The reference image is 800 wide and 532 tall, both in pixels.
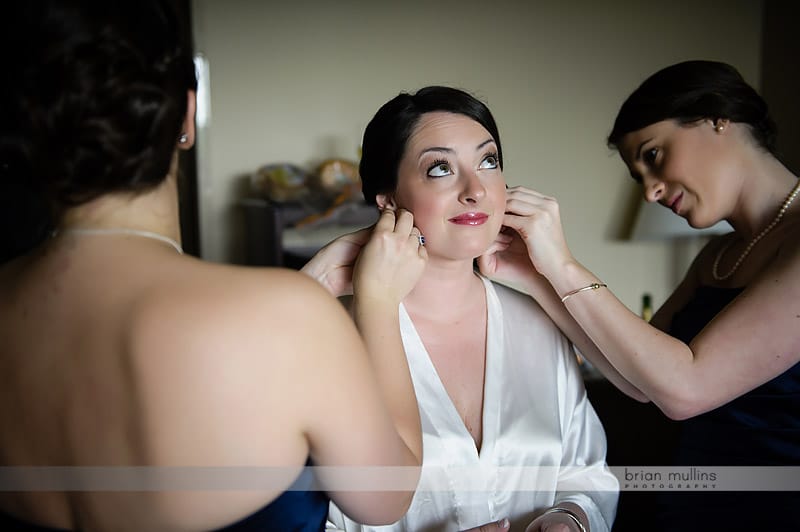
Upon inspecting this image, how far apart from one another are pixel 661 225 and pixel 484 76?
39.4 inches

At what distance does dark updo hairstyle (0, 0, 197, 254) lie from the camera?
680 millimetres

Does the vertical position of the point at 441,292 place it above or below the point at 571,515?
above

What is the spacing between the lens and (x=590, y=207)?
12.0 ft

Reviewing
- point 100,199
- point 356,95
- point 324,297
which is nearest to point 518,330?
point 324,297

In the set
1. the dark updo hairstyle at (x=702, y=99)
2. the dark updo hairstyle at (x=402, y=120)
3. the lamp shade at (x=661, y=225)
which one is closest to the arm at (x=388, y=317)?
the dark updo hairstyle at (x=402, y=120)

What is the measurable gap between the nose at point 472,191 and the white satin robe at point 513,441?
24 centimetres

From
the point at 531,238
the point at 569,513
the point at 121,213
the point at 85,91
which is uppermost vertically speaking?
the point at 85,91

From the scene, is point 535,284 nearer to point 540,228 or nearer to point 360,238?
point 540,228

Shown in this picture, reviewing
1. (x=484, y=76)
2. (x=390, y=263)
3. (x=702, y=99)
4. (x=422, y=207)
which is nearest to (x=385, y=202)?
(x=422, y=207)

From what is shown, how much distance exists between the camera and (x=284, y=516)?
0.83 meters

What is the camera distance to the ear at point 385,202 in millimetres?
1446

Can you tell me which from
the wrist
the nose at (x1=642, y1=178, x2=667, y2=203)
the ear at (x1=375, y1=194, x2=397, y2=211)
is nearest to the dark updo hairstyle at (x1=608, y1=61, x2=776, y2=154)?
the nose at (x1=642, y1=178, x2=667, y2=203)

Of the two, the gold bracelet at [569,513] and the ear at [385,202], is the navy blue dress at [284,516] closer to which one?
the gold bracelet at [569,513]

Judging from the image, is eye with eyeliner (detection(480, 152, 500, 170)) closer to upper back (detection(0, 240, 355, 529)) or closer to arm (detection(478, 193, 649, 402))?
arm (detection(478, 193, 649, 402))
